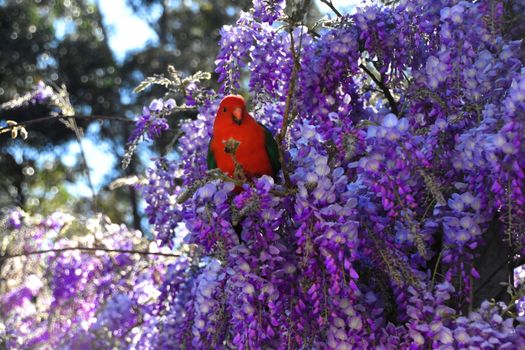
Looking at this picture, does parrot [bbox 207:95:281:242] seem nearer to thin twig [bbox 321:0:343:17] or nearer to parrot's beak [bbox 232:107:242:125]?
parrot's beak [bbox 232:107:242:125]

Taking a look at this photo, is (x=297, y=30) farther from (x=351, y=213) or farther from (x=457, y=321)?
(x=457, y=321)

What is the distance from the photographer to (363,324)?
1.88 meters

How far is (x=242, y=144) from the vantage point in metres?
2.29

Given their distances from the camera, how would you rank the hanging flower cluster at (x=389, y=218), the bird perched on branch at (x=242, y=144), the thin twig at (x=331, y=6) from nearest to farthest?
the hanging flower cluster at (x=389, y=218) → the bird perched on branch at (x=242, y=144) → the thin twig at (x=331, y=6)

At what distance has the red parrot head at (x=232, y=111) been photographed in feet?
7.75

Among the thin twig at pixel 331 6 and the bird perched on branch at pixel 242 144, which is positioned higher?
the thin twig at pixel 331 6

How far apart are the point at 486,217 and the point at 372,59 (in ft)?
2.94

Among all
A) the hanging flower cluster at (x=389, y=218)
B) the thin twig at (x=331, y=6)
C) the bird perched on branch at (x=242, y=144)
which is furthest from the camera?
the thin twig at (x=331, y=6)

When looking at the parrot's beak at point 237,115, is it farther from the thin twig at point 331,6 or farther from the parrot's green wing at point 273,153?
the thin twig at point 331,6

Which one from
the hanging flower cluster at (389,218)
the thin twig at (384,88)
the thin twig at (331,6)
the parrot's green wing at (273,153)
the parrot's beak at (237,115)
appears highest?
the thin twig at (331,6)

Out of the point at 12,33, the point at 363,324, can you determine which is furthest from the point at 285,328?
the point at 12,33

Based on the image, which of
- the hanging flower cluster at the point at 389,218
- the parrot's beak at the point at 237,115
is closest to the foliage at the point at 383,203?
the hanging flower cluster at the point at 389,218

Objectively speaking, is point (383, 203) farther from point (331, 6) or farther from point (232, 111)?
point (331, 6)

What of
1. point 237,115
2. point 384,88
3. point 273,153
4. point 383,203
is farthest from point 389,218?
point 384,88
